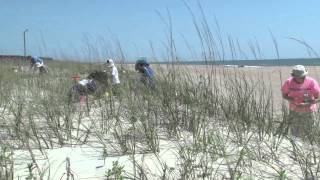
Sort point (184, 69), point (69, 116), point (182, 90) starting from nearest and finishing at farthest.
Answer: point (69, 116) < point (182, 90) < point (184, 69)

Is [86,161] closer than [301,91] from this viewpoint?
Yes

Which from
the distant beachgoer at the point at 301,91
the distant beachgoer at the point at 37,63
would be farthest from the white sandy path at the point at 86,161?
the distant beachgoer at the point at 37,63

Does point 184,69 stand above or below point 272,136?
above

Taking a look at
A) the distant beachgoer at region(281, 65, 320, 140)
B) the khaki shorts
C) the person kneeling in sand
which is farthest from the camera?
the person kneeling in sand

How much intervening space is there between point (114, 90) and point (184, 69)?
0.93 metres

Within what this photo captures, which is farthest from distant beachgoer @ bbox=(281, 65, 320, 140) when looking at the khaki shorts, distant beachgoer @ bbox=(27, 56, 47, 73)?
distant beachgoer @ bbox=(27, 56, 47, 73)

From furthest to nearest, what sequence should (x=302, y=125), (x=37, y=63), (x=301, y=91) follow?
(x=37, y=63) < (x=301, y=91) < (x=302, y=125)

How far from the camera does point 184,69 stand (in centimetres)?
599

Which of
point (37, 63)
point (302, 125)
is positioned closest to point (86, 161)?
point (302, 125)

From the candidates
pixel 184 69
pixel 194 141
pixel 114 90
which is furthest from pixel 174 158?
pixel 114 90

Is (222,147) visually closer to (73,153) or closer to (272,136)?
(272,136)

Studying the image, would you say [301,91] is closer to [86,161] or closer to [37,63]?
[86,161]

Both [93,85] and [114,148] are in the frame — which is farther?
[93,85]

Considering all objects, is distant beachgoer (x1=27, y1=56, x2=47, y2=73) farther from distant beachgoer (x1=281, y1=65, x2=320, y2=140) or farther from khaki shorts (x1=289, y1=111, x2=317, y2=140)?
khaki shorts (x1=289, y1=111, x2=317, y2=140)
